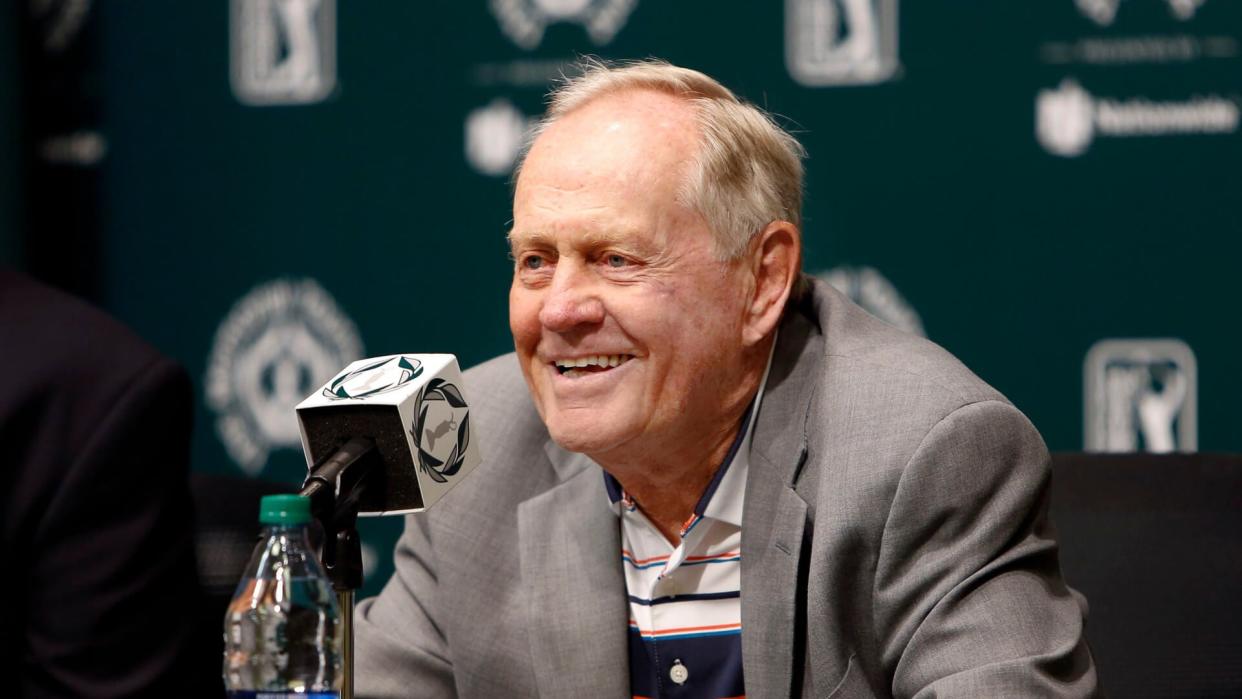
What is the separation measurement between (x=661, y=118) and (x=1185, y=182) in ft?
5.31

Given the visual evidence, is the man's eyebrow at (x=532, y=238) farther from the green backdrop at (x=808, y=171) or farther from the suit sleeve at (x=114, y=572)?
the green backdrop at (x=808, y=171)

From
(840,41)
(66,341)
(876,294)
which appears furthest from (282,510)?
(840,41)

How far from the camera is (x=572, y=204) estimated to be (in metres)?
1.99

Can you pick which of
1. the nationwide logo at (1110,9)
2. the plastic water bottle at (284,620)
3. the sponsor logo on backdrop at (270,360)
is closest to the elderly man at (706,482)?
the plastic water bottle at (284,620)

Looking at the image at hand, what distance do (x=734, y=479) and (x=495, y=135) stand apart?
67.7 inches

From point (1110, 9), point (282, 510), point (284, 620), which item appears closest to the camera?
point (282, 510)

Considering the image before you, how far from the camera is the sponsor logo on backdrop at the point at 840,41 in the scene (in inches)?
130

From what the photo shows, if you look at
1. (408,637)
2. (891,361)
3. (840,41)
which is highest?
(840,41)

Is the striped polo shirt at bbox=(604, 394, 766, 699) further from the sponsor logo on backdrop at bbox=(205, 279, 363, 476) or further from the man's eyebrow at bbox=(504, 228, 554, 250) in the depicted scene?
the sponsor logo on backdrop at bbox=(205, 279, 363, 476)

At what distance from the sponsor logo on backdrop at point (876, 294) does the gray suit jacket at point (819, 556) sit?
1.11m

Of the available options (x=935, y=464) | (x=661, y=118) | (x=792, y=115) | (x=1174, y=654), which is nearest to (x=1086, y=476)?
(x=1174, y=654)

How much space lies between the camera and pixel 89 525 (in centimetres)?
217

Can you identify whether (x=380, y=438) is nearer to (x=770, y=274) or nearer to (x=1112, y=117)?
(x=770, y=274)

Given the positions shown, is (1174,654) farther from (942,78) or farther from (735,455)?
(942,78)
